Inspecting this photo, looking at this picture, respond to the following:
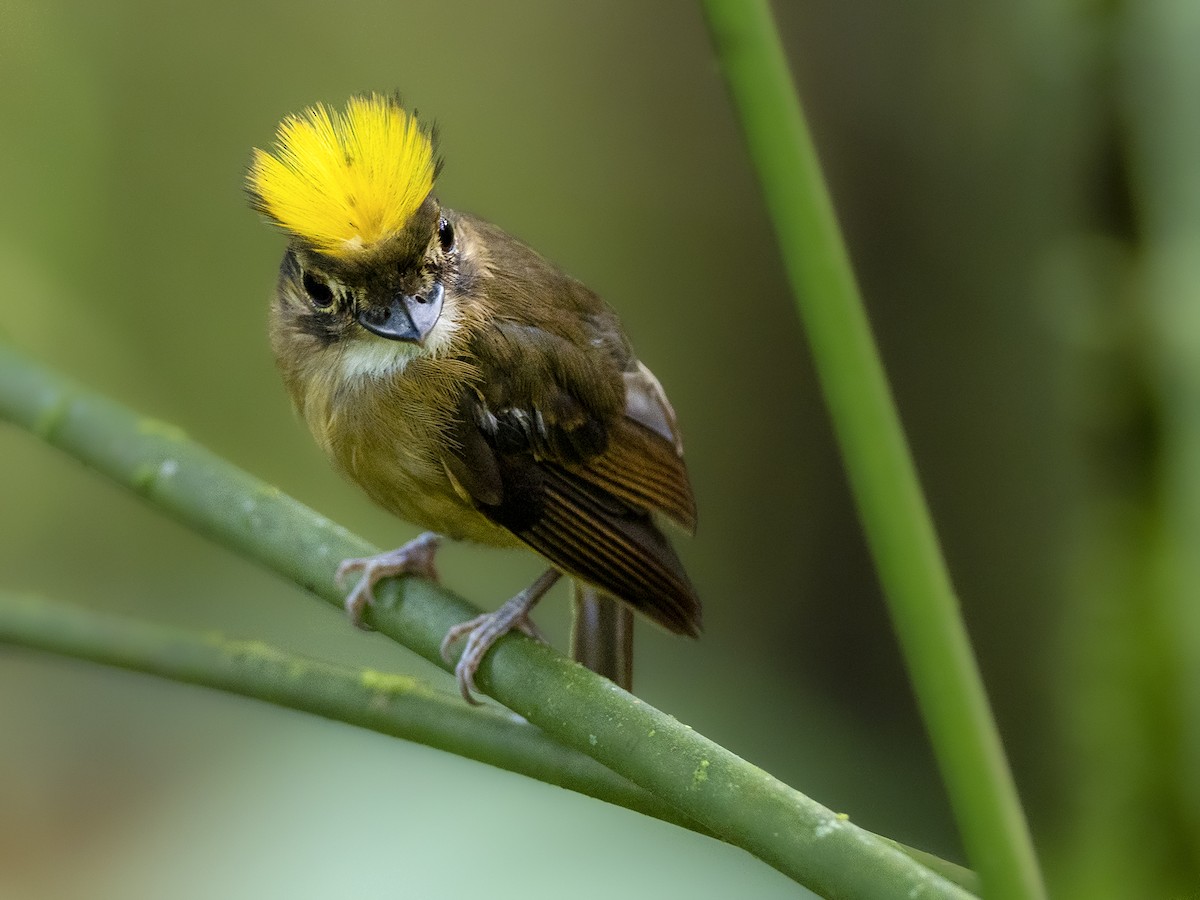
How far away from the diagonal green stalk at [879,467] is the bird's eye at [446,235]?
0.50 m

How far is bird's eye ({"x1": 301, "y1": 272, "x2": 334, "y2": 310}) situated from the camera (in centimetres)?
94

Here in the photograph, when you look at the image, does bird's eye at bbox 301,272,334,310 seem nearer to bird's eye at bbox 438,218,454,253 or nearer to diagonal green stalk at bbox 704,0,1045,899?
bird's eye at bbox 438,218,454,253

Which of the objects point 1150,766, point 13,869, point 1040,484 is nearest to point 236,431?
point 13,869

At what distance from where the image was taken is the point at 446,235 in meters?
0.98

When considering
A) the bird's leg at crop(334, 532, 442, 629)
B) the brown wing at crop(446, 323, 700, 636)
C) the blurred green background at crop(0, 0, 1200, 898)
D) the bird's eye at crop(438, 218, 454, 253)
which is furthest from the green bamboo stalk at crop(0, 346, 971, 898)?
the blurred green background at crop(0, 0, 1200, 898)

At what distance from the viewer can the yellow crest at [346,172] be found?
780 millimetres

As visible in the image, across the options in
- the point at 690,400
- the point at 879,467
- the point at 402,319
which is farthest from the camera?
the point at 690,400

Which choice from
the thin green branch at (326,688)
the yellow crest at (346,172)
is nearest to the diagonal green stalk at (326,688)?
the thin green branch at (326,688)

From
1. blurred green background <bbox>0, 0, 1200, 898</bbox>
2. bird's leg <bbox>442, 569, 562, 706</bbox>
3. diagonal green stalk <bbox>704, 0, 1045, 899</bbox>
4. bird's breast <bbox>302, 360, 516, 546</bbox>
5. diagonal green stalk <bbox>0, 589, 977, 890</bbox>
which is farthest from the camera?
blurred green background <bbox>0, 0, 1200, 898</bbox>

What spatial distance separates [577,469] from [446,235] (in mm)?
229

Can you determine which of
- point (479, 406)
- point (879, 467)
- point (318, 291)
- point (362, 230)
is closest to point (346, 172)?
point (362, 230)

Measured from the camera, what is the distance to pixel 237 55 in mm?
1841

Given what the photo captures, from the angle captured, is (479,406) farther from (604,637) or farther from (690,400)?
(690,400)

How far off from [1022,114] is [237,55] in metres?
1.16
